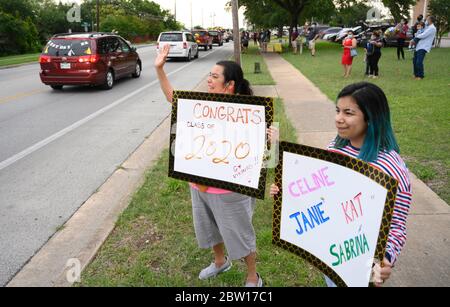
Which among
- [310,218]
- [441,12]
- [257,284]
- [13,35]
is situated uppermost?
[441,12]

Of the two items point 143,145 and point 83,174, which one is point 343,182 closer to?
point 83,174

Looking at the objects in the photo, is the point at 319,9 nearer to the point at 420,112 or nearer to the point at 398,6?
the point at 398,6

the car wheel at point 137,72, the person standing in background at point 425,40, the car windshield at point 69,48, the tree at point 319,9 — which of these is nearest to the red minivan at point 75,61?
the car windshield at point 69,48

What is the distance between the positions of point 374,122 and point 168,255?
2152 mm

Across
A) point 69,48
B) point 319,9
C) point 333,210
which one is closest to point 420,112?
point 333,210

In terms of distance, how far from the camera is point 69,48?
12258 millimetres

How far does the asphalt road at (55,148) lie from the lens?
4113 millimetres

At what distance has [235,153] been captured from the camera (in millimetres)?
2502

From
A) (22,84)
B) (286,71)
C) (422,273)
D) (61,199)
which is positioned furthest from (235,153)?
(286,71)

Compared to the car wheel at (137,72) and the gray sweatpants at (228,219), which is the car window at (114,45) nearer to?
the car wheel at (137,72)

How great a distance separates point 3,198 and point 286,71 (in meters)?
14.1

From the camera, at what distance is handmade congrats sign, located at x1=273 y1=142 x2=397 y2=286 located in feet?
5.60

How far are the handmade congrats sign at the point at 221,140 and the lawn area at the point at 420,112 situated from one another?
2.97m
